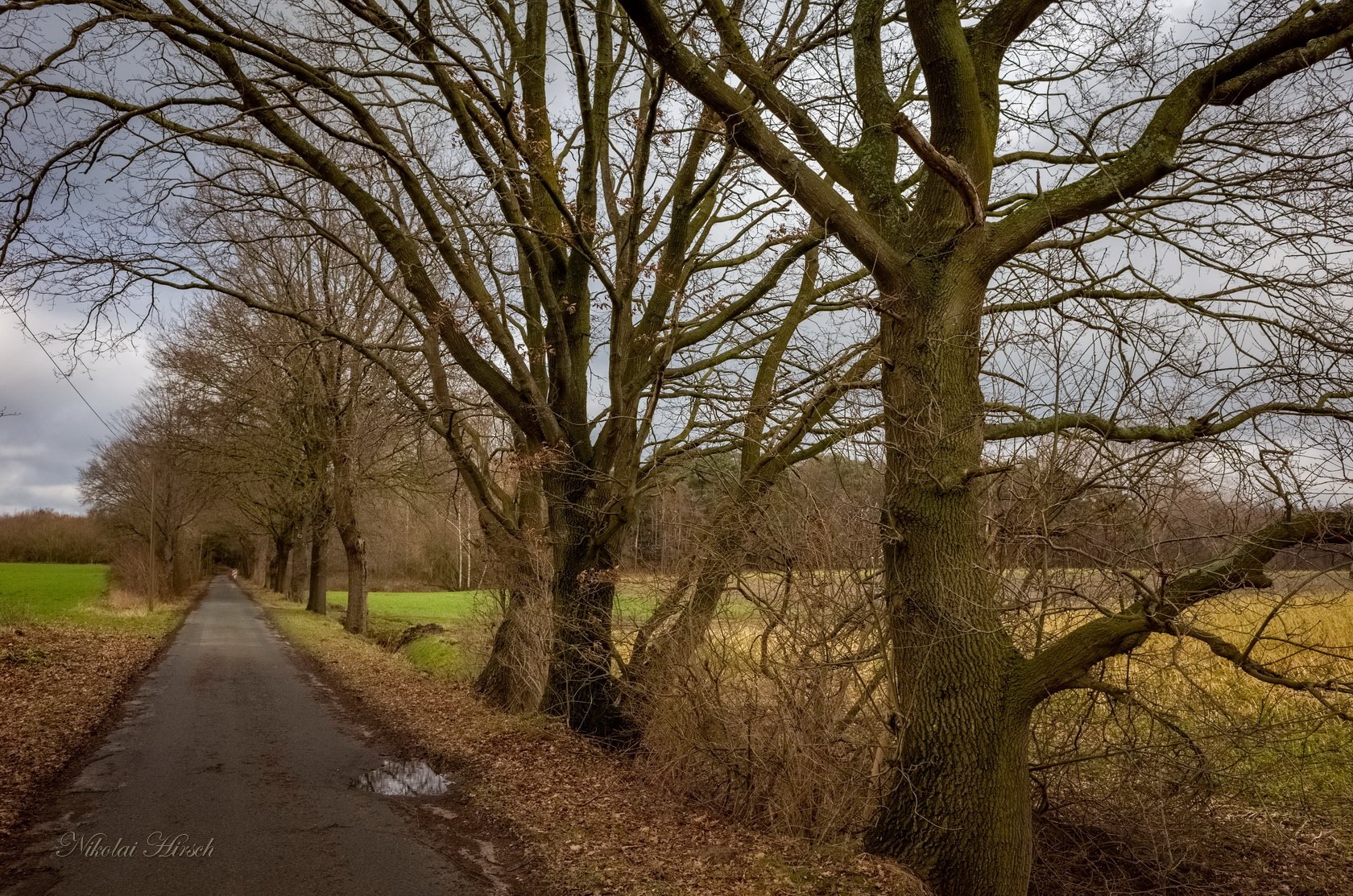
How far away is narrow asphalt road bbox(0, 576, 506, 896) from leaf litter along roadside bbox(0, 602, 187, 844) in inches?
12.1

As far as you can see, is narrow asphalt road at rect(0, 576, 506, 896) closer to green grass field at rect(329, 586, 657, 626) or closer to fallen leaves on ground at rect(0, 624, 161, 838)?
fallen leaves on ground at rect(0, 624, 161, 838)

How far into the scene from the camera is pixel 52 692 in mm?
12344

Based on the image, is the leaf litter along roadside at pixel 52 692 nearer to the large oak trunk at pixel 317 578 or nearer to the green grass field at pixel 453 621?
the green grass field at pixel 453 621

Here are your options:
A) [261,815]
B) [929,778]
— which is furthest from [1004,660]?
[261,815]

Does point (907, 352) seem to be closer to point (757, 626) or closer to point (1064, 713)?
point (757, 626)

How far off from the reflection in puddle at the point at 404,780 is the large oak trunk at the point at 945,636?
4771 mm

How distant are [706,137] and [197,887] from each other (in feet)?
30.3

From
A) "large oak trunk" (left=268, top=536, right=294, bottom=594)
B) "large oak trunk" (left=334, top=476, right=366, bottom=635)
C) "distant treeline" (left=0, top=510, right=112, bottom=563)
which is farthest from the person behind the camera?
"distant treeline" (left=0, top=510, right=112, bottom=563)

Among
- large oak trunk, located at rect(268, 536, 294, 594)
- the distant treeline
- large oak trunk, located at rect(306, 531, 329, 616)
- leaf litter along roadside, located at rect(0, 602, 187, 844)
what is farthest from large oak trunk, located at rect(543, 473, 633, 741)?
Result: the distant treeline

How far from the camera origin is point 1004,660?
5984 mm

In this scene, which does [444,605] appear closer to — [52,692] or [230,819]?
[52,692]

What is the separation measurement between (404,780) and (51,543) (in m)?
77.6

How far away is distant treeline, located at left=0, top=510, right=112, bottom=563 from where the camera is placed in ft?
220
